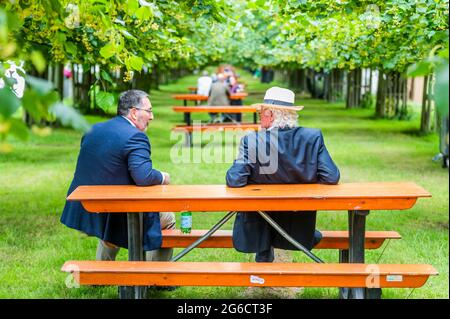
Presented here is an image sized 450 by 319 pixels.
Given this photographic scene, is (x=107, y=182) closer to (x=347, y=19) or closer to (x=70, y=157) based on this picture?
(x=347, y=19)

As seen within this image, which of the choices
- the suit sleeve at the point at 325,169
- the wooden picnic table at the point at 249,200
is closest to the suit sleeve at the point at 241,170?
the wooden picnic table at the point at 249,200

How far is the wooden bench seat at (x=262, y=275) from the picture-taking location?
212 inches

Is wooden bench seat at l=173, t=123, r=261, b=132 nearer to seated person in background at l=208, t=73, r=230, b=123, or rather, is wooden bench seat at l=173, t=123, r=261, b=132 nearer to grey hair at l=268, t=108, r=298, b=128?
seated person in background at l=208, t=73, r=230, b=123

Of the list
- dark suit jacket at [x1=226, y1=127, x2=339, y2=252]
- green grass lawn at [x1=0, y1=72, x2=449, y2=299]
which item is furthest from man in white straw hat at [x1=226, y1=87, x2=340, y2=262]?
green grass lawn at [x1=0, y1=72, x2=449, y2=299]

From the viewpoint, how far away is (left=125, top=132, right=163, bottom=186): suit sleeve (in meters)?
6.26

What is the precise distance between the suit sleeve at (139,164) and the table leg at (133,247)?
1.06 ft

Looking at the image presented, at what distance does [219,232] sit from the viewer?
6863 millimetres

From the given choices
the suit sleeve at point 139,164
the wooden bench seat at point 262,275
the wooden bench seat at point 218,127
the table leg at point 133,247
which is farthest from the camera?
the wooden bench seat at point 218,127

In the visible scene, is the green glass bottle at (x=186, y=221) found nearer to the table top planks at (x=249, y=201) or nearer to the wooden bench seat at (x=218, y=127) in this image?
the table top planks at (x=249, y=201)

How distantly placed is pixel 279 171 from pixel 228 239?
0.79m
